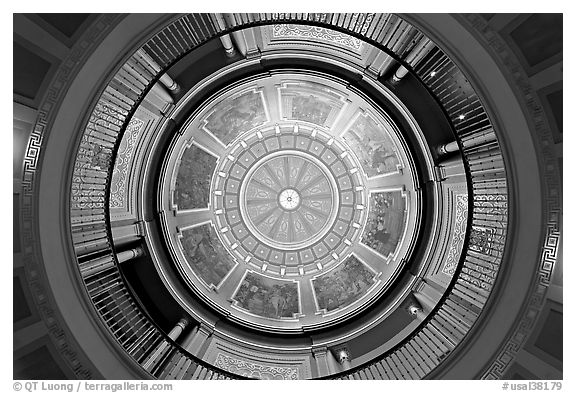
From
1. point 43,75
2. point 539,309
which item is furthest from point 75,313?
point 539,309

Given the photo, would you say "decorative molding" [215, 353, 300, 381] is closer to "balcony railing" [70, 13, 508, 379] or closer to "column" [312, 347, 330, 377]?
"column" [312, 347, 330, 377]

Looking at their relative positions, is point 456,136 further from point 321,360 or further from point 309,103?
point 321,360

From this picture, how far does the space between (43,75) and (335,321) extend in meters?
9.64

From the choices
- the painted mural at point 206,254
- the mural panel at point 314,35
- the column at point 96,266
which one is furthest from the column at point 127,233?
the mural panel at point 314,35

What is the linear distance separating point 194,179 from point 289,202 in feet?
14.5

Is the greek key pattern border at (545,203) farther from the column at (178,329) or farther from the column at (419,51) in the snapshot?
the column at (178,329)

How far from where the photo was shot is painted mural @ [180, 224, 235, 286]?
1210 centimetres

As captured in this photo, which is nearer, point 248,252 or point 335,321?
point 335,321

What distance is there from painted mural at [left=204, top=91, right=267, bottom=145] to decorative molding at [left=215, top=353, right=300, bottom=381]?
274 inches

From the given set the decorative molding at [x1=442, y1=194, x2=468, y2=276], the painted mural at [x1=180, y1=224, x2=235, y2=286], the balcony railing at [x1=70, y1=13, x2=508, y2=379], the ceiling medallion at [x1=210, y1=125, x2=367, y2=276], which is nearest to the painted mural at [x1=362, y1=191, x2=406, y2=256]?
the ceiling medallion at [x1=210, y1=125, x2=367, y2=276]

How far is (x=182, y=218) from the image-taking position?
11.9 meters

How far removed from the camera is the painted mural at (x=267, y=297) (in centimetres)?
1252
